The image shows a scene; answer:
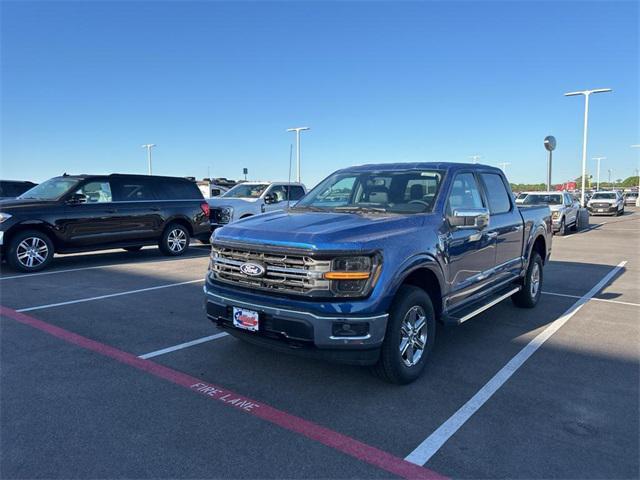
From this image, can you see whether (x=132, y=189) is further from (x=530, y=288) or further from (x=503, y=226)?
(x=530, y=288)

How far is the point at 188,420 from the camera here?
342cm

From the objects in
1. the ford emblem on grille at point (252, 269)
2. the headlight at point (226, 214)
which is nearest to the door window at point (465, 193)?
the ford emblem on grille at point (252, 269)

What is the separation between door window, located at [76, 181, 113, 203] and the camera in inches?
391

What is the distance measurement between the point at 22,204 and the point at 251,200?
19.1 ft

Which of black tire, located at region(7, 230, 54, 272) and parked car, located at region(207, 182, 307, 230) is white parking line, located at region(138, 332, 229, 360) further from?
parked car, located at region(207, 182, 307, 230)

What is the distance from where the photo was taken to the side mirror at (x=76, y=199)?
31.6 feet

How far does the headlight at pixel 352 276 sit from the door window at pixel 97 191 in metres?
8.07

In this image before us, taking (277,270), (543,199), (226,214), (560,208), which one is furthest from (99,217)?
(543,199)

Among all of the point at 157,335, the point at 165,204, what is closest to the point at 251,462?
the point at 157,335

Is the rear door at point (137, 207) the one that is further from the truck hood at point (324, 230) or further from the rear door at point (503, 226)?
the rear door at point (503, 226)

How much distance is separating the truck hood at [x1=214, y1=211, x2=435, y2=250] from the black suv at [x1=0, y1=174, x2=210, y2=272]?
654cm

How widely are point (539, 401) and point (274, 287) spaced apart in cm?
230

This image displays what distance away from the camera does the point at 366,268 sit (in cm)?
364

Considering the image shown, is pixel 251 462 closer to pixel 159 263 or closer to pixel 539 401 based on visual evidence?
pixel 539 401
